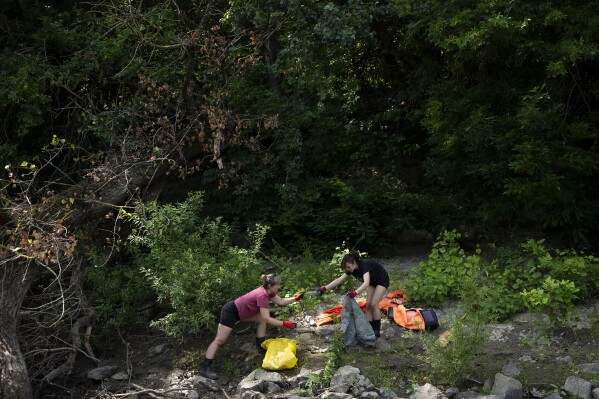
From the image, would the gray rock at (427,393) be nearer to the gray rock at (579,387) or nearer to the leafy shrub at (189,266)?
the gray rock at (579,387)

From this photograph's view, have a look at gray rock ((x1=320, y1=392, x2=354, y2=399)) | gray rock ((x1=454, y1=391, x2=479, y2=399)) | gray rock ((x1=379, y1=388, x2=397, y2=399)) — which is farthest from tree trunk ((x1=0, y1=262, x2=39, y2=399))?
gray rock ((x1=454, y1=391, x2=479, y2=399))

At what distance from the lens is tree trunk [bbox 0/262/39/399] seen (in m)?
7.52

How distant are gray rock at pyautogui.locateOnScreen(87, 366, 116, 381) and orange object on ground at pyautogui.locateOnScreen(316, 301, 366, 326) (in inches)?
98.1

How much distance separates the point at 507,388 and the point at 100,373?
459 centimetres

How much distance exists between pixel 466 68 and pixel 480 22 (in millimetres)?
1603

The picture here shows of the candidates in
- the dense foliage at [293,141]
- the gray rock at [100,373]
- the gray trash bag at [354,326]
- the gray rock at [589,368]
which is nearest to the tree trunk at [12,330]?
the dense foliage at [293,141]

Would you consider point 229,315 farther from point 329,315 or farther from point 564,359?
point 564,359

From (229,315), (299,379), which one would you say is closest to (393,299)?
(299,379)

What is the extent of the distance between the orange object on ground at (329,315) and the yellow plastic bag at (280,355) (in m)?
0.65

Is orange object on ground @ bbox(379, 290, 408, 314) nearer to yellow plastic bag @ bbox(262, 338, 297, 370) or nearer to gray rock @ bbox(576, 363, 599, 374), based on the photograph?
yellow plastic bag @ bbox(262, 338, 297, 370)

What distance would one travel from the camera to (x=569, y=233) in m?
9.57

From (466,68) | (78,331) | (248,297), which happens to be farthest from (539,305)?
(78,331)

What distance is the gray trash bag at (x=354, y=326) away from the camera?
308 inches

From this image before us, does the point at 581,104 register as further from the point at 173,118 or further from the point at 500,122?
the point at 173,118
